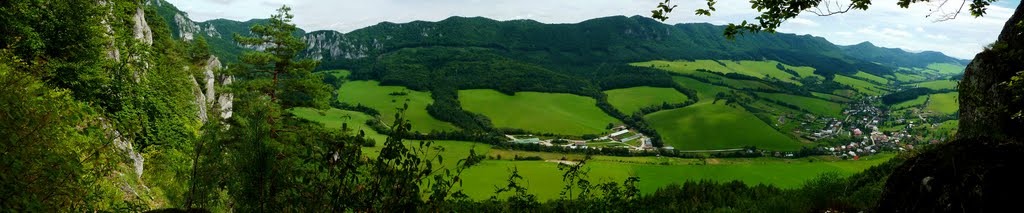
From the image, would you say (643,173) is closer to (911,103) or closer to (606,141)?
(606,141)

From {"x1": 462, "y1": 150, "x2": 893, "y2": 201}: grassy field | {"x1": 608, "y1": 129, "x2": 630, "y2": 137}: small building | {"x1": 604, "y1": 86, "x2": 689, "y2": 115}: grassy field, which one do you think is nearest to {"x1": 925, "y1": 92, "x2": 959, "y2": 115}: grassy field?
{"x1": 604, "y1": 86, "x2": 689, "y2": 115}: grassy field

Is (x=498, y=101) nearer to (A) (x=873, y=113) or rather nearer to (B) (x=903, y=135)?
(B) (x=903, y=135)

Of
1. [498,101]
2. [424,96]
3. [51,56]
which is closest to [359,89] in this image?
[424,96]

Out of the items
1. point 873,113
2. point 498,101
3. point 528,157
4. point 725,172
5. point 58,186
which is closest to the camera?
point 58,186

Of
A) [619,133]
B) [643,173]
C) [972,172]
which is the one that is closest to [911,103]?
[619,133]

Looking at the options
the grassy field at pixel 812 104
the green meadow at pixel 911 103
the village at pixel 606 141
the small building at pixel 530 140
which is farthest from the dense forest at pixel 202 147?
the green meadow at pixel 911 103

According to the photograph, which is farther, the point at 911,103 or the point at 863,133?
the point at 911,103
